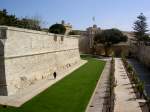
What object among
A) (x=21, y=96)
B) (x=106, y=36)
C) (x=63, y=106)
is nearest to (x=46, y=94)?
(x=21, y=96)

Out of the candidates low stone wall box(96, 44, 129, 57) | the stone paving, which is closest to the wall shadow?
the stone paving

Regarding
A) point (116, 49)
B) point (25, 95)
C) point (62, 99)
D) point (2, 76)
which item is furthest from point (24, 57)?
point (116, 49)

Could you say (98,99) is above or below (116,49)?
below

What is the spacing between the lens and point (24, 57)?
17.9 metres

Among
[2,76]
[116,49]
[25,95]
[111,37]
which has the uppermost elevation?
[111,37]

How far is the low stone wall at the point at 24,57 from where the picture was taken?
1513 centimetres

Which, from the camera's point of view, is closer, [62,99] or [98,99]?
[62,99]

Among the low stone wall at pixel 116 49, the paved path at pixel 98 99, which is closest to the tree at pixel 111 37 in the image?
the low stone wall at pixel 116 49

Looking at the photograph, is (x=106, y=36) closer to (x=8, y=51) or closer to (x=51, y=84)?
(x=51, y=84)

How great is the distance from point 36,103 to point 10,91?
7.40 feet

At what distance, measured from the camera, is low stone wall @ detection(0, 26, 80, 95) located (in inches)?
596

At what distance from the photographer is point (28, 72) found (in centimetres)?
1839

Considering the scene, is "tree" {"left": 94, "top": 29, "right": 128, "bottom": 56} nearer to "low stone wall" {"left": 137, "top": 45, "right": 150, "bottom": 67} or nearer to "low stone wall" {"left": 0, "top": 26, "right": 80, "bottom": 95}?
"low stone wall" {"left": 137, "top": 45, "right": 150, "bottom": 67}

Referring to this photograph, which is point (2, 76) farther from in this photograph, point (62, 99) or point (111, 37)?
point (111, 37)
